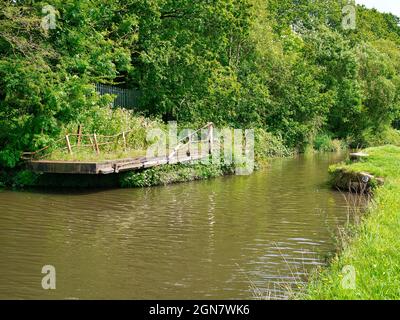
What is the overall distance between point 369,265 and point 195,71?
21494mm

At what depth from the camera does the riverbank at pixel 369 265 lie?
684 centimetres

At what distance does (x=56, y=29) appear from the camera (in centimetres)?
1872

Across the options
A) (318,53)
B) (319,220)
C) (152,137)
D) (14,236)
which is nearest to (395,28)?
(318,53)

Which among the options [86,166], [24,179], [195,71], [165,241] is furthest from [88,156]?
[195,71]

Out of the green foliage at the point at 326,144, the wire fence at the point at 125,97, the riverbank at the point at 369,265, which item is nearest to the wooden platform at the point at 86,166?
the riverbank at the point at 369,265

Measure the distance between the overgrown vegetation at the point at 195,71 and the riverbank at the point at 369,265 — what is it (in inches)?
410

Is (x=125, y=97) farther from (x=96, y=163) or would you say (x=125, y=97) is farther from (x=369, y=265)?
(x=369, y=265)

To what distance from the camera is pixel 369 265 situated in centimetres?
783

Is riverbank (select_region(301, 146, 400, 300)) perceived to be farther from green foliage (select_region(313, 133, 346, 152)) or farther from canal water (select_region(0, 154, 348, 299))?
green foliage (select_region(313, 133, 346, 152))

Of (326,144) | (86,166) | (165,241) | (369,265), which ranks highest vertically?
(326,144)

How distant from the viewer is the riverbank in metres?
6.84

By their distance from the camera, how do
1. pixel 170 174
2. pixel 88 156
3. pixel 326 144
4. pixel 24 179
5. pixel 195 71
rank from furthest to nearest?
pixel 326 144 → pixel 195 71 → pixel 170 174 → pixel 24 179 → pixel 88 156

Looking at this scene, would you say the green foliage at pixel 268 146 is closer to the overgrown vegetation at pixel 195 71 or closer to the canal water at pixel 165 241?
the overgrown vegetation at pixel 195 71

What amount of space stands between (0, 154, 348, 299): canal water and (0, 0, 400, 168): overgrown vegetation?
9.88 feet
